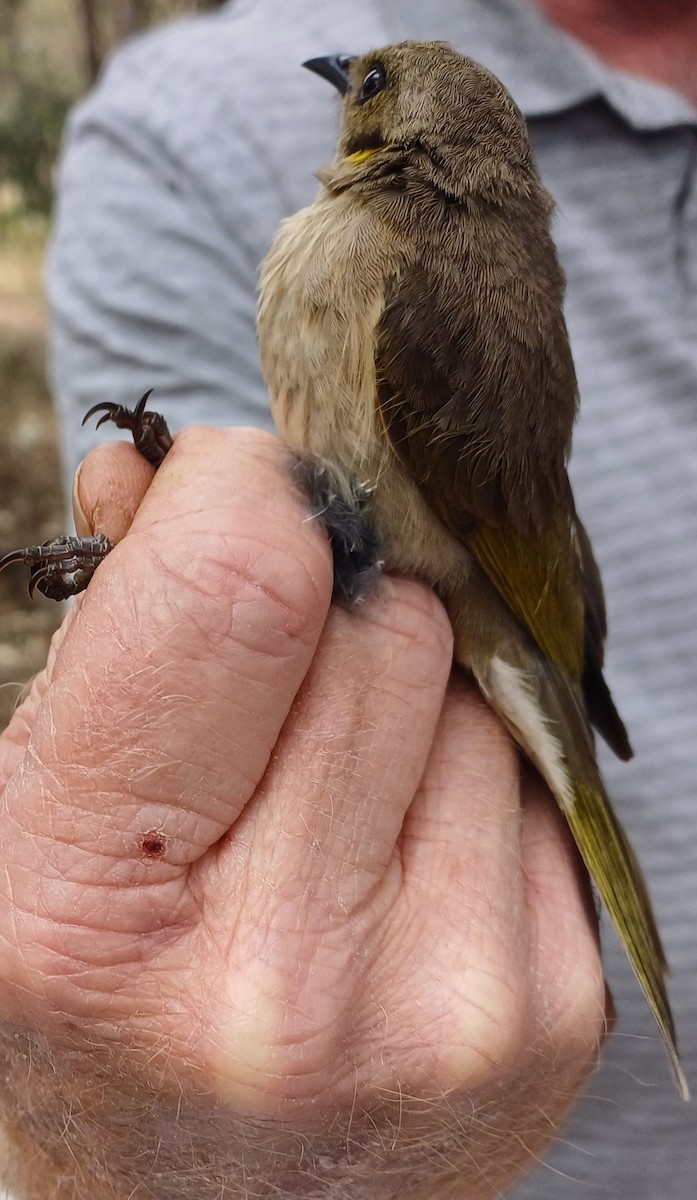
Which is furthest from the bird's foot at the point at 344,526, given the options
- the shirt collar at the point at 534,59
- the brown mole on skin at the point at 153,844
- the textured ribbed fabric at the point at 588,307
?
the shirt collar at the point at 534,59

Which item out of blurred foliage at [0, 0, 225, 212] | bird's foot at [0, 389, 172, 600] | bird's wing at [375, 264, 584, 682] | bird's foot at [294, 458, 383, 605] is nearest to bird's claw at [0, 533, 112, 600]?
bird's foot at [0, 389, 172, 600]

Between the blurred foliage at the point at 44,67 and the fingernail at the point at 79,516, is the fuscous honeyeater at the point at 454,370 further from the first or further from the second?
the blurred foliage at the point at 44,67

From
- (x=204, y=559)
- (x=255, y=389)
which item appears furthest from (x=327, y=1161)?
(x=255, y=389)

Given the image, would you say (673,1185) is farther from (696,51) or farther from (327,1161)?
(696,51)

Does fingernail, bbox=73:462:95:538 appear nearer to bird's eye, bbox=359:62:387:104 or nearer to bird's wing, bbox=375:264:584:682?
bird's wing, bbox=375:264:584:682

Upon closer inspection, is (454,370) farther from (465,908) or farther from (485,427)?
(465,908)

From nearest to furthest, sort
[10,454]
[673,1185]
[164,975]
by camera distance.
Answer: [164,975]
[673,1185]
[10,454]

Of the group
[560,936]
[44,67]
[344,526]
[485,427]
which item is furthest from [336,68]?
[44,67]
